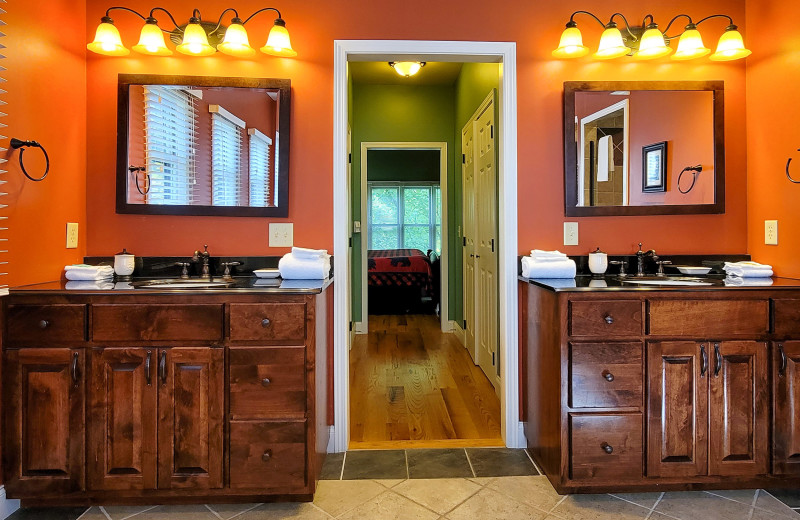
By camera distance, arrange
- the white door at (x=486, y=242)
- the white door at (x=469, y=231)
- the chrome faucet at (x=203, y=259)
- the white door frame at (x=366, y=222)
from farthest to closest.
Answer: the white door frame at (x=366, y=222) < the white door at (x=469, y=231) < the white door at (x=486, y=242) < the chrome faucet at (x=203, y=259)

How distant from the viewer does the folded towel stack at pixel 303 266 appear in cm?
211

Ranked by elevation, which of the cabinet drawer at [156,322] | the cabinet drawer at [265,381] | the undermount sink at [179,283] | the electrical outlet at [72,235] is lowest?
the cabinet drawer at [265,381]

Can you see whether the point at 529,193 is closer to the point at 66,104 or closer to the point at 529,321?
the point at 529,321

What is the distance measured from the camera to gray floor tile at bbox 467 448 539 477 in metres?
2.19

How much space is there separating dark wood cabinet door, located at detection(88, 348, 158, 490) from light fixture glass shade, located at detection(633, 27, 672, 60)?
8.47ft

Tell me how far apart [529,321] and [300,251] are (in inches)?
44.7

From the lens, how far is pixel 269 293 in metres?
1.81

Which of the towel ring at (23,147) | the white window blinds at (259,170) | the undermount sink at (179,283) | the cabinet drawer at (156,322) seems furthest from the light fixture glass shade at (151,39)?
the cabinet drawer at (156,322)

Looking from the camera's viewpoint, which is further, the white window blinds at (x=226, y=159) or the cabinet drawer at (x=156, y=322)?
the white window blinds at (x=226, y=159)

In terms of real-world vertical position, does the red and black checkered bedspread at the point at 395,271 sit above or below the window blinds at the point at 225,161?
below

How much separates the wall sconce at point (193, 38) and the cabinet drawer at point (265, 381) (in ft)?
4.67

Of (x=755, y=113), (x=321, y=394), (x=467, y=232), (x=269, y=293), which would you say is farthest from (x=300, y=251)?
(x=467, y=232)

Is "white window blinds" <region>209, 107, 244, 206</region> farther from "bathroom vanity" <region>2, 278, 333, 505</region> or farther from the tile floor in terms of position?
the tile floor

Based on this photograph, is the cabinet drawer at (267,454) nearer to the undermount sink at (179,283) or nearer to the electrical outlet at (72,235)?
the undermount sink at (179,283)
